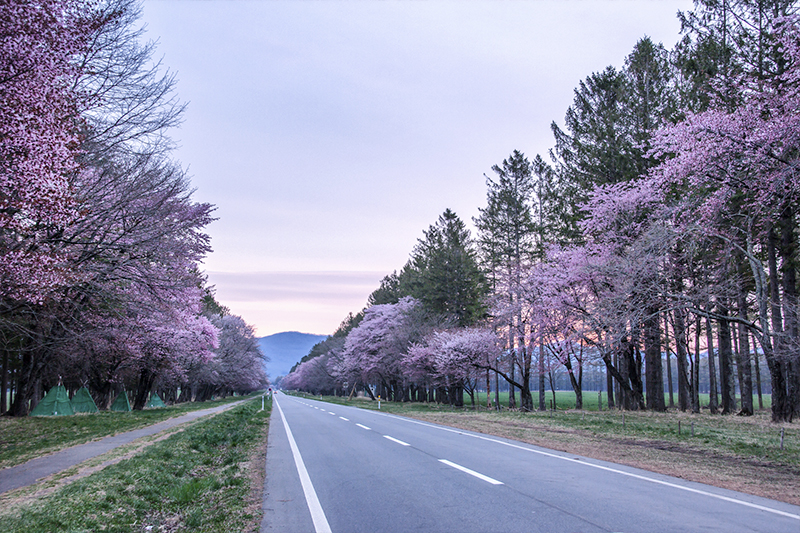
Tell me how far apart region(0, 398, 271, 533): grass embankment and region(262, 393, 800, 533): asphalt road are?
1.34 ft

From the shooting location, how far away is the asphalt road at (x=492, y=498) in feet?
17.2

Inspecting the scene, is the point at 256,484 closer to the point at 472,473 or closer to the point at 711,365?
the point at 472,473

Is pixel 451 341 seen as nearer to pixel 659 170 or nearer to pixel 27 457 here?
pixel 659 170

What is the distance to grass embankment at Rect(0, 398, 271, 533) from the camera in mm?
5418

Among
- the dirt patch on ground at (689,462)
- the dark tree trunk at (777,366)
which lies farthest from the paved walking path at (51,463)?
the dark tree trunk at (777,366)

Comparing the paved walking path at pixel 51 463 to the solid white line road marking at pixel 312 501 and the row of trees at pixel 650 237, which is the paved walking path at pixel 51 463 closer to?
the solid white line road marking at pixel 312 501

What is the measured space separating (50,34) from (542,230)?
31.7 meters

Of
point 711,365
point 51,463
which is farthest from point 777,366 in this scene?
point 711,365

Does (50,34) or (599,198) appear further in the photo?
(599,198)

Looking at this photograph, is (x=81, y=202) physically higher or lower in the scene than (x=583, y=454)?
higher

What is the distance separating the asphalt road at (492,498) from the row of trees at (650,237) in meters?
8.41

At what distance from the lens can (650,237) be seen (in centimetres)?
1639

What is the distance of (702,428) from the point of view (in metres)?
16.1

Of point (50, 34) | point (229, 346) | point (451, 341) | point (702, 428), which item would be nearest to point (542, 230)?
point (451, 341)
